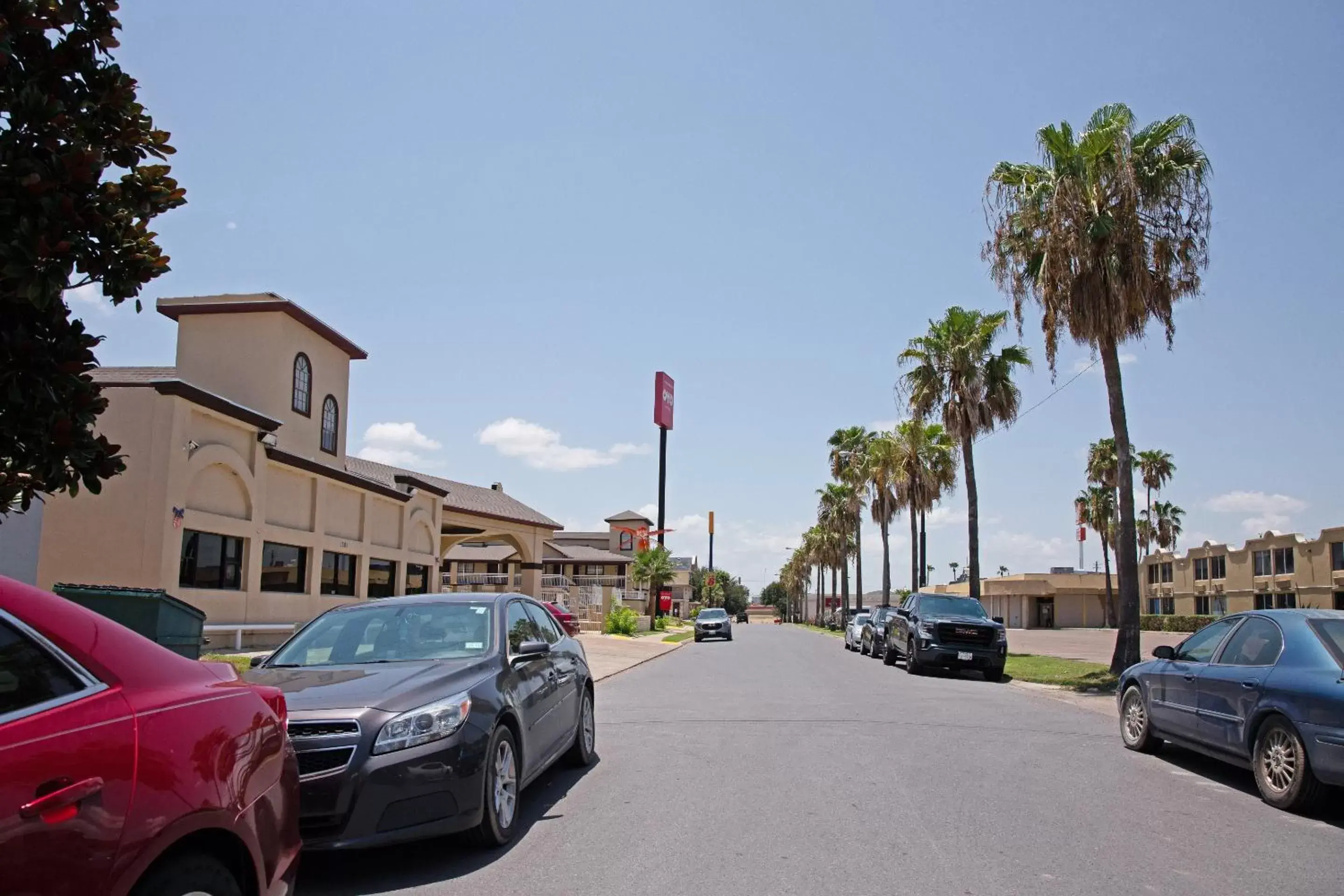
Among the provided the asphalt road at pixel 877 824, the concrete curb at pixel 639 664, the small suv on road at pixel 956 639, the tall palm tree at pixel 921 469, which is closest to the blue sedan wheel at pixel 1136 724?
the asphalt road at pixel 877 824

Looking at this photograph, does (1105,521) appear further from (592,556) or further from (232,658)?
(232,658)

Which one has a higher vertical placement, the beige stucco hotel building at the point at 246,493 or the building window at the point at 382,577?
the beige stucco hotel building at the point at 246,493

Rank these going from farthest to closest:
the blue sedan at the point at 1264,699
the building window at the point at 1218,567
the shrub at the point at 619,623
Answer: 1. the building window at the point at 1218,567
2. the shrub at the point at 619,623
3. the blue sedan at the point at 1264,699

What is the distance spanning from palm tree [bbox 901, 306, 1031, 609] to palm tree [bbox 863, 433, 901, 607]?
31.9ft

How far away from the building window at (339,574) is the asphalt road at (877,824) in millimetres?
16585

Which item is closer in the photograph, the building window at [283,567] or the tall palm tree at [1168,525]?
the building window at [283,567]

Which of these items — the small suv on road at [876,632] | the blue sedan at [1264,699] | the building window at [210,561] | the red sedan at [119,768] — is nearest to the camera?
the red sedan at [119,768]

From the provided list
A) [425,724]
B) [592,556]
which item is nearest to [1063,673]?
[425,724]

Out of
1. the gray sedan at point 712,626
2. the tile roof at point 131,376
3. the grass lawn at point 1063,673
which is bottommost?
the gray sedan at point 712,626

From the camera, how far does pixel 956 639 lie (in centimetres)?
2055

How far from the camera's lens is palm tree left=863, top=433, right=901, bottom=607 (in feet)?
143

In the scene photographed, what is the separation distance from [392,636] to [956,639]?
15.6 meters

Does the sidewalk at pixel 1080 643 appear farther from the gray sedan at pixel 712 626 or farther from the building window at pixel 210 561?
the building window at pixel 210 561

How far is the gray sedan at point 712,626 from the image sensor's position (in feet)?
152
